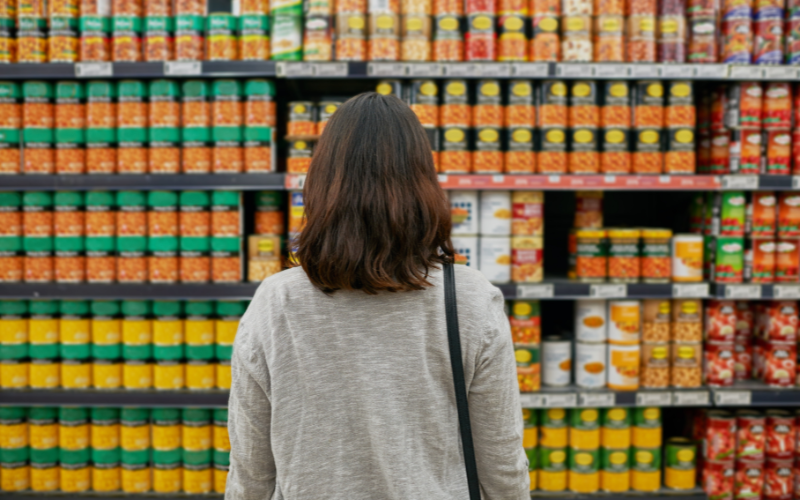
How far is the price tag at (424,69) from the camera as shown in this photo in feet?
8.02

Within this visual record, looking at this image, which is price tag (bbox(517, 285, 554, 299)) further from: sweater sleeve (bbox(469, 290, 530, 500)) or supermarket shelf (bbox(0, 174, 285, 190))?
sweater sleeve (bbox(469, 290, 530, 500))

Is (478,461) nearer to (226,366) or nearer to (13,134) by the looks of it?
(226,366)

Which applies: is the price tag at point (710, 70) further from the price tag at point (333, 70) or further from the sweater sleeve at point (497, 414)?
A: the sweater sleeve at point (497, 414)

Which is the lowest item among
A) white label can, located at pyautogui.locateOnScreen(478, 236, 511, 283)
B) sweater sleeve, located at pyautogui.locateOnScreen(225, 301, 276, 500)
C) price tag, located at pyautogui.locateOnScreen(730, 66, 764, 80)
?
sweater sleeve, located at pyautogui.locateOnScreen(225, 301, 276, 500)

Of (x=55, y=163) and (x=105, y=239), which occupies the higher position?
(x=55, y=163)

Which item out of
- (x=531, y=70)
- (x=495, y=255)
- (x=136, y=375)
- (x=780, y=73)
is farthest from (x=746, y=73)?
(x=136, y=375)

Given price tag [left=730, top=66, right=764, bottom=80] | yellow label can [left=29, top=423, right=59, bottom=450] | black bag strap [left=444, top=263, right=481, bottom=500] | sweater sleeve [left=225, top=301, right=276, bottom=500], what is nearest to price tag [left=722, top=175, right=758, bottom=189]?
price tag [left=730, top=66, right=764, bottom=80]

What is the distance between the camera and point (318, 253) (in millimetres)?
883

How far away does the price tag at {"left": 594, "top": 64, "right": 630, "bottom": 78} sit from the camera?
2457 millimetres

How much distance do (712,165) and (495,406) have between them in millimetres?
2253

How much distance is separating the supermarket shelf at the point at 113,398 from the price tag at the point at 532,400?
52.1 inches

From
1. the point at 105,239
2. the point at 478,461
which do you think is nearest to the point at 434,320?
the point at 478,461

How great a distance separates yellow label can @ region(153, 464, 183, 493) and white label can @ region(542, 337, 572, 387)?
5.75 feet

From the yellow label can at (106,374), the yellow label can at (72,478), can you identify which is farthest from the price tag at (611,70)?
the yellow label can at (72,478)
